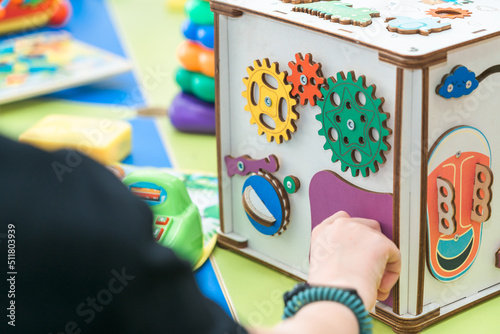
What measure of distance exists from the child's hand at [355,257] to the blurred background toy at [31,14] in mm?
1566

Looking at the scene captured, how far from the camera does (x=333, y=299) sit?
22.6 inches

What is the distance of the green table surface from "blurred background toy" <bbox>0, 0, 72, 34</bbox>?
166mm

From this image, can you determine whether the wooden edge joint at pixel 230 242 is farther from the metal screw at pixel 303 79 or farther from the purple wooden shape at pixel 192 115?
the purple wooden shape at pixel 192 115

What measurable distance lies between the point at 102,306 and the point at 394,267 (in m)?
0.46

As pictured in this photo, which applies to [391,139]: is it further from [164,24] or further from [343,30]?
[164,24]

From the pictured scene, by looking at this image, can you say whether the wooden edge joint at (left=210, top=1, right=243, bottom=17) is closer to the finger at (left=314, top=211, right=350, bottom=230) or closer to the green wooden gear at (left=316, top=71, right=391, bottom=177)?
the green wooden gear at (left=316, top=71, right=391, bottom=177)

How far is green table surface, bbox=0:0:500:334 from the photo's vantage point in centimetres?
90

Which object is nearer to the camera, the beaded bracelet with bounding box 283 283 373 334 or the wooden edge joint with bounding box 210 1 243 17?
the beaded bracelet with bounding box 283 283 373 334

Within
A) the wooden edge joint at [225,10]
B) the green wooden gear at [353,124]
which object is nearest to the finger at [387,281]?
the green wooden gear at [353,124]

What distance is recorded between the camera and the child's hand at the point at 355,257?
688 millimetres

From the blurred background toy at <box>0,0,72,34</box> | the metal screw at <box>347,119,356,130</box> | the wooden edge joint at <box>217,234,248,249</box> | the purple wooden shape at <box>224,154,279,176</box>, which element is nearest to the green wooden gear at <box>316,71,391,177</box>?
the metal screw at <box>347,119,356,130</box>

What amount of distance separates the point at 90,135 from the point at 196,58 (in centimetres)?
25

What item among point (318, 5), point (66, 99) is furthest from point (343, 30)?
point (66, 99)

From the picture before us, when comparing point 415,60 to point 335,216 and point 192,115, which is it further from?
point 192,115
